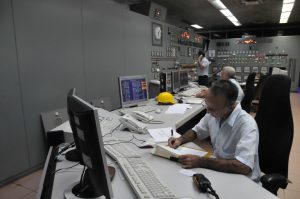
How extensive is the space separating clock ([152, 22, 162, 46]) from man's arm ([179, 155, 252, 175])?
435 centimetres

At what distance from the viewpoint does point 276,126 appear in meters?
1.52

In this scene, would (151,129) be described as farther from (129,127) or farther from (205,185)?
(205,185)

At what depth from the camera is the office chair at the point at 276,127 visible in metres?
1.46

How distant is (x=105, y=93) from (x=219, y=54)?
25.7ft

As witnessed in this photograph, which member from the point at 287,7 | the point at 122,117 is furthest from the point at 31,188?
the point at 287,7

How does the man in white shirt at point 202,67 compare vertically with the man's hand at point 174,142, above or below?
above

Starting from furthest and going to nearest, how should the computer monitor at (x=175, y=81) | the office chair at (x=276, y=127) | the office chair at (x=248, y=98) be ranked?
the computer monitor at (x=175, y=81) → the office chair at (x=248, y=98) → the office chair at (x=276, y=127)

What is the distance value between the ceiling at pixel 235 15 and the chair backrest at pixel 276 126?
4.56 metres

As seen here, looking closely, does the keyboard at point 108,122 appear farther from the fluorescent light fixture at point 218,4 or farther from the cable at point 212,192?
the fluorescent light fixture at point 218,4

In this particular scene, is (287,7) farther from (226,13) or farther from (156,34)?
(156,34)

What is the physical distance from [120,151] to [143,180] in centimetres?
39

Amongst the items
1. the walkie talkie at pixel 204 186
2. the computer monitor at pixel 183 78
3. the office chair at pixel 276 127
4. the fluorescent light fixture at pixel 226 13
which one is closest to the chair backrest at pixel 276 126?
the office chair at pixel 276 127

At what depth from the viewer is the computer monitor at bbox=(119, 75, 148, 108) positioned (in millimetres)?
2662

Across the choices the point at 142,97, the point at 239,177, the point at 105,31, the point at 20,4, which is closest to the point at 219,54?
the point at 105,31
